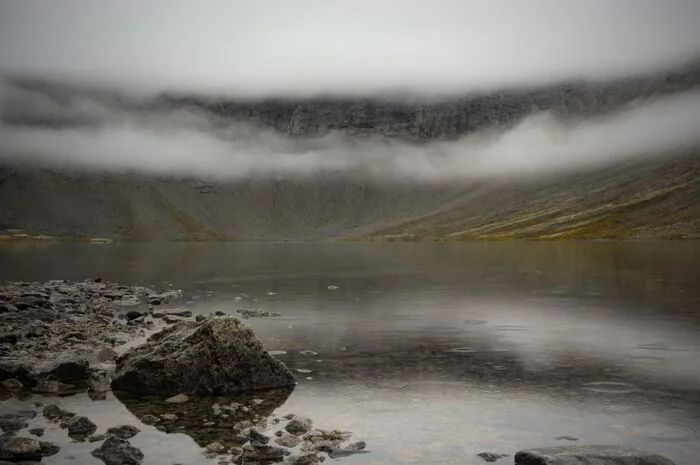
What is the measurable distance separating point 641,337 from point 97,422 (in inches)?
1098

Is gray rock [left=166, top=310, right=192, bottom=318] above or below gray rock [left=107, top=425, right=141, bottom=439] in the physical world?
above

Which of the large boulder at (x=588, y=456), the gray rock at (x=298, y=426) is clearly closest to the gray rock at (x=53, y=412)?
the gray rock at (x=298, y=426)

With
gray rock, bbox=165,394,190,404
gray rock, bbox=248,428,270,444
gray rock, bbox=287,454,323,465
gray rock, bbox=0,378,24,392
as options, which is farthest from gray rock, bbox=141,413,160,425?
gray rock, bbox=0,378,24,392

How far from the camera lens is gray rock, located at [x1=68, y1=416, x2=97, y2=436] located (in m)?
18.9

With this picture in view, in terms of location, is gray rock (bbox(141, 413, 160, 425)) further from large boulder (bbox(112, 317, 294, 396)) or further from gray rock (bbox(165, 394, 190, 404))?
large boulder (bbox(112, 317, 294, 396))

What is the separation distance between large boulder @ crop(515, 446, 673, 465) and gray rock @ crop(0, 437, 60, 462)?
41.4 feet

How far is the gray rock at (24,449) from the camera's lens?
1675 centimetres

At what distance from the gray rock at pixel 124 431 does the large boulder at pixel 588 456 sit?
36.5 ft

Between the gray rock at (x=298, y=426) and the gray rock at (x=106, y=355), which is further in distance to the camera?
the gray rock at (x=106, y=355)

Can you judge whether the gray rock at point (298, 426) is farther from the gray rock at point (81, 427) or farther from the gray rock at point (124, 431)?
the gray rock at point (81, 427)

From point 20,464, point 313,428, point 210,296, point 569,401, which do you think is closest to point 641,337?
point 569,401

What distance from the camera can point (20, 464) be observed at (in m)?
16.4

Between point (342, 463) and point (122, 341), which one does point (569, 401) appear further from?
point (122, 341)

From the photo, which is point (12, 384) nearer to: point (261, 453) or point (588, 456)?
point (261, 453)
